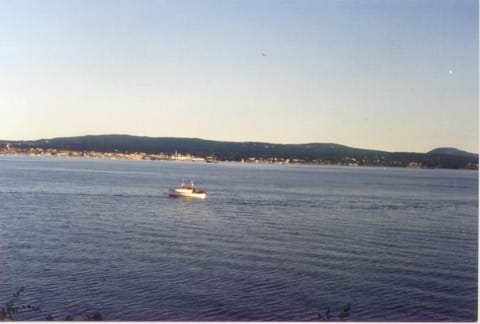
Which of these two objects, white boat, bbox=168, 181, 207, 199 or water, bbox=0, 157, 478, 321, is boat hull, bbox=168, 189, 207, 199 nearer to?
white boat, bbox=168, 181, 207, 199

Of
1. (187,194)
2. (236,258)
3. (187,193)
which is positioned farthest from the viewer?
(187,193)

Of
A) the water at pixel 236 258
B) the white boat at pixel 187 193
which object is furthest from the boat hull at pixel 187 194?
the water at pixel 236 258

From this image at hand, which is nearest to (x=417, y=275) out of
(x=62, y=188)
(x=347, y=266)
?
(x=347, y=266)

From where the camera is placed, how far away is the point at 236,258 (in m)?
15.4

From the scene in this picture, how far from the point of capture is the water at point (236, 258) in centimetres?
1165

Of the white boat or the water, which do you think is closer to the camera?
the water

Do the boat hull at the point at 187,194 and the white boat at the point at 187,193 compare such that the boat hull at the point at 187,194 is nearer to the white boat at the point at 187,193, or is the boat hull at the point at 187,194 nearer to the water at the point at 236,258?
the white boat at the point at 187,193

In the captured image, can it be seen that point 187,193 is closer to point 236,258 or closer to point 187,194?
point 187,194

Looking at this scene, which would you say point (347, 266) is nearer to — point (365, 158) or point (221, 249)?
point (221, 249)

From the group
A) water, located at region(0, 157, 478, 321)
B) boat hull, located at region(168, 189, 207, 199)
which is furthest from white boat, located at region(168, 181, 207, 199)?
water, located at region(0, 157, 478, 321)

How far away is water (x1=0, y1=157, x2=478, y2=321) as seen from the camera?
11.6m

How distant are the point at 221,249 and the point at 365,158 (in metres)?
18.5

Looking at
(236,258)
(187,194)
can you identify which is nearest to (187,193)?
(187,194)

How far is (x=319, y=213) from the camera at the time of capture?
24500 millimetres
